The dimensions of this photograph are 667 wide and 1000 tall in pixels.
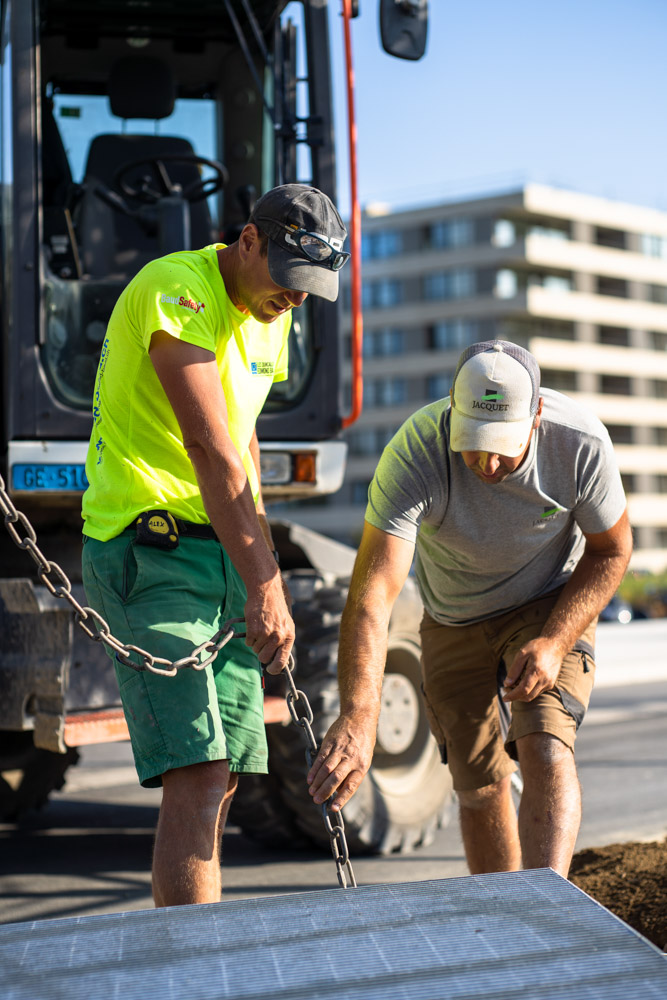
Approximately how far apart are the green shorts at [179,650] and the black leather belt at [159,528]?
0.03 m

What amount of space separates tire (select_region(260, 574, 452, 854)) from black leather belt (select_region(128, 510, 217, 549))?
2.38m

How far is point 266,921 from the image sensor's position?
237 centimetres

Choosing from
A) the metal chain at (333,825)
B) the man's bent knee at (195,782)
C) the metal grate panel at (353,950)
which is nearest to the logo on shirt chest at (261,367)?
the metal chain at (333,825)

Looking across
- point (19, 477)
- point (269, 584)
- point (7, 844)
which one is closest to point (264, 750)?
point (269, 584)

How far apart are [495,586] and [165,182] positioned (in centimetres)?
292

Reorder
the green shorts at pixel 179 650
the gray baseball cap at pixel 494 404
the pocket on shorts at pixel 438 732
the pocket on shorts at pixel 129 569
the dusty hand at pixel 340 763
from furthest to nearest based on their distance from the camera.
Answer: the pocket on shorts at pixel 438 732 → the gray baseball cap at pixel 494 404 → the pocket on shorts at pixel 129 569 → the green shorts at pixel 179 650 → the dusty hand at pixel 340 763

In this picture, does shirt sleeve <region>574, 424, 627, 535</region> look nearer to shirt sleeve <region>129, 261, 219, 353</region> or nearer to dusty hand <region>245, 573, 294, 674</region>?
dusty hand <region>245, 573, 294, 674</region>

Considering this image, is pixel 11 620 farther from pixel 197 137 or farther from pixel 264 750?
pixel 197 137

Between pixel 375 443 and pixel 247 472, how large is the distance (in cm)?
6804

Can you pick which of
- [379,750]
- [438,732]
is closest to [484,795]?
[438,732]

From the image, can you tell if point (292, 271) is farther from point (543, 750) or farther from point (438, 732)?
point (438, 732)

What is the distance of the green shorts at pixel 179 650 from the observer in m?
3.12

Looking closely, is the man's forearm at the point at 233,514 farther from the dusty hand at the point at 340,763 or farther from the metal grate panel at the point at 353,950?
the metal grate panel at the point at 353,950

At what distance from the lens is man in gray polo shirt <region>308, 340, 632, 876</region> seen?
338cm
